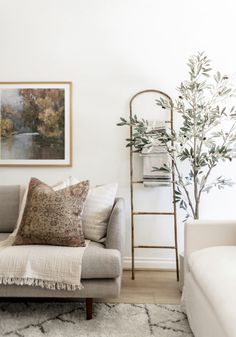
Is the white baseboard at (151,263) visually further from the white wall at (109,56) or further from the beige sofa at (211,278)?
the beige sofa at (211,278)

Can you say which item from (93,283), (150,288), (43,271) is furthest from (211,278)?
(150,288)

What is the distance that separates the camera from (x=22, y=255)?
210 centimetres

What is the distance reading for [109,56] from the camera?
3266 mm

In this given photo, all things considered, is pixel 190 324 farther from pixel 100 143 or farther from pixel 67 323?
pixel 100 143

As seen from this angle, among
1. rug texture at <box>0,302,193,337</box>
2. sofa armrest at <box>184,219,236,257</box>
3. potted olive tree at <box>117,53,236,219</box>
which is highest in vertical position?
potted olive tree at <box>117,53,236,219</box>

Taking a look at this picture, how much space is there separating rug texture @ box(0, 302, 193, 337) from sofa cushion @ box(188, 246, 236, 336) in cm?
42

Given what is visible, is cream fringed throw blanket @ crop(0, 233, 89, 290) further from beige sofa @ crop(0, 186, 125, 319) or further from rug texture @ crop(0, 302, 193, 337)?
rug texture @ crop(0, 302, 193, 337)

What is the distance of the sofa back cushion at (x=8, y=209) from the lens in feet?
9.21

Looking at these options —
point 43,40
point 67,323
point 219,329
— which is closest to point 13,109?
point 43,40

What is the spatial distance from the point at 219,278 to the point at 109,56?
2.37 meters

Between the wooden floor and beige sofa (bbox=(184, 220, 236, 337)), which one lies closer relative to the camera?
beige sofa (bbox=(184, 220, 236, 337))

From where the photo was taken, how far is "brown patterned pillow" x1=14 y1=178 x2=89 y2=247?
2.26m

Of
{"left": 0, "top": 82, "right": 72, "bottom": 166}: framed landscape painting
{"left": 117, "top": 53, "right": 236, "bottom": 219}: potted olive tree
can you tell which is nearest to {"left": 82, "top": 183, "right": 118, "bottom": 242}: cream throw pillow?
{"left": 117, "top": 53, "right": 236, "bottom": 219}: potted olive tree

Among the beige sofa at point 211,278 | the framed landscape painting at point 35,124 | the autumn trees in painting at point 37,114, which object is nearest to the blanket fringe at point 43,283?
the beige sofa at point 211,278
